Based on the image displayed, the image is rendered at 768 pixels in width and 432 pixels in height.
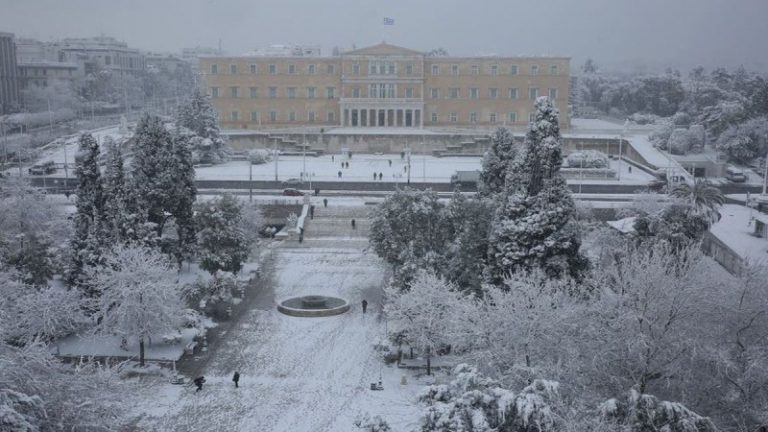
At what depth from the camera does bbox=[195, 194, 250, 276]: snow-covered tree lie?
2681cm

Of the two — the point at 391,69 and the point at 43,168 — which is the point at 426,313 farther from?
the point at 391,69

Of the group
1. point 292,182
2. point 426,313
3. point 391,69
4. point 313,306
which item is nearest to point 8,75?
point 391,69

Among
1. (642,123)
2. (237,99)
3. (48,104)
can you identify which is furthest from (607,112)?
(48,104)

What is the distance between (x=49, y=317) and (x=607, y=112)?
79.0 meters

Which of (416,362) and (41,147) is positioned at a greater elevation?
(41,147)

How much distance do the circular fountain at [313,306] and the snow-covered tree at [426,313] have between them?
4684 mm

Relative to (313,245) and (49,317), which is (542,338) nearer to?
(49,317)

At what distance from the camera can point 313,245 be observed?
3522cm

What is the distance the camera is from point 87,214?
23.8 meters

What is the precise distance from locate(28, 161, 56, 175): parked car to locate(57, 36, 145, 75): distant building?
5034 cm

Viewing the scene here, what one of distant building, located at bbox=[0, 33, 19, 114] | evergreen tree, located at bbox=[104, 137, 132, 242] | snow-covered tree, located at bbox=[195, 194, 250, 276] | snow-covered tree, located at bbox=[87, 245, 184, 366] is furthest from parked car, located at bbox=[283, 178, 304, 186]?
distant building, located at bbox=[0, 33, 19, 114]

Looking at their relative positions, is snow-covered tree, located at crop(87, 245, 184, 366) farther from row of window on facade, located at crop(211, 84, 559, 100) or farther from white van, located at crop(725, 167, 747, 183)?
row of window on facade, located at crop(211, 84, 559, 100)

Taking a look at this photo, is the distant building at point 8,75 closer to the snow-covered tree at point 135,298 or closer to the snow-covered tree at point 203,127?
the snow-covered tree at point 203,127

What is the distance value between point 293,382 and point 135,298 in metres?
5.07
